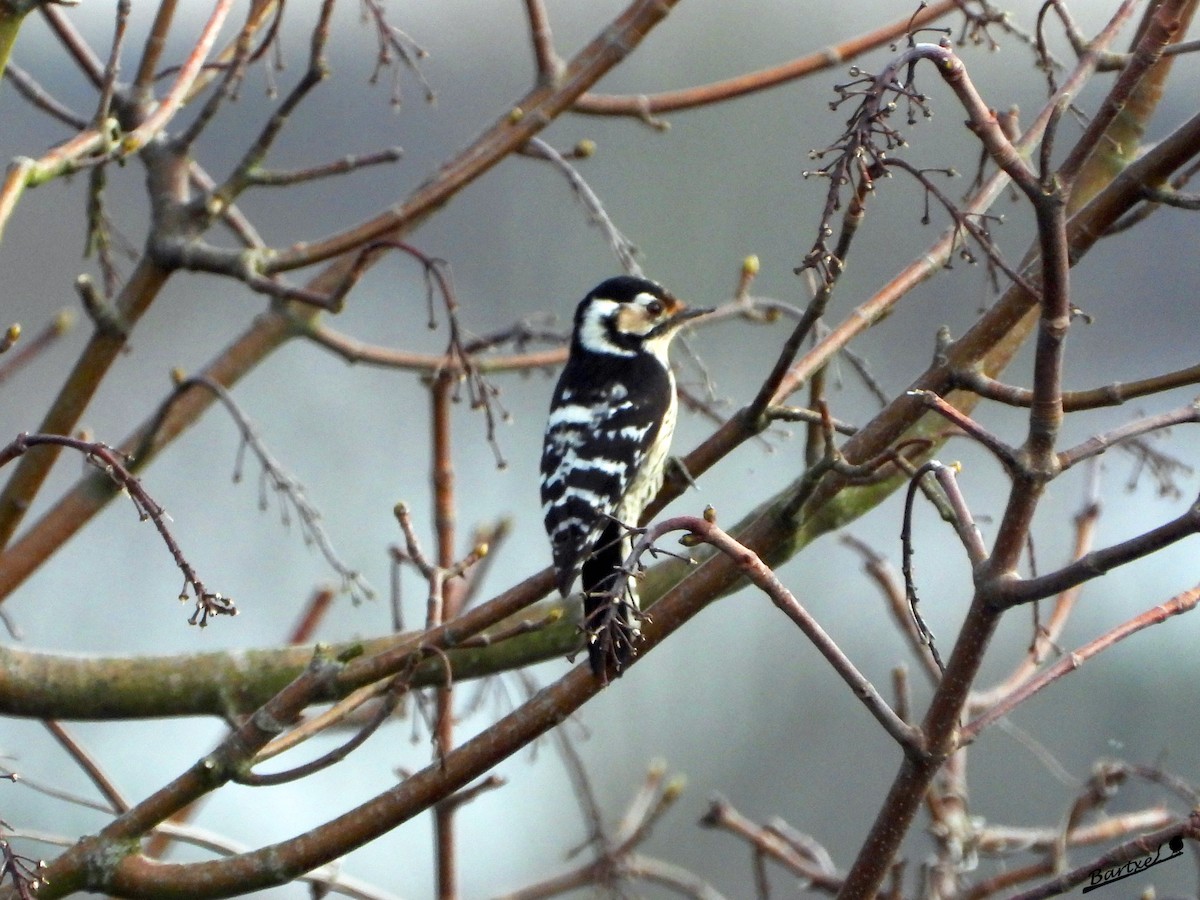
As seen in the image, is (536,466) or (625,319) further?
(536,466)

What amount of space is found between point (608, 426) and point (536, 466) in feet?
10.8

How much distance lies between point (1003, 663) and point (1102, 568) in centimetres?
507

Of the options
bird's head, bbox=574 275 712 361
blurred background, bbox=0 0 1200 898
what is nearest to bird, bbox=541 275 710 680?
bird's head, bbox=574 275 712 361

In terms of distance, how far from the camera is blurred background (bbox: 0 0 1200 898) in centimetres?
562

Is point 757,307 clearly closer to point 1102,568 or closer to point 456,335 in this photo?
point 456,335

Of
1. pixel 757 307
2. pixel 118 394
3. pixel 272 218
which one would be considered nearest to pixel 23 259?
pixel 118 394

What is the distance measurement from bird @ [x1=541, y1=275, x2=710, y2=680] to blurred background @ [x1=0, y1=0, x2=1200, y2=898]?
6.84 feet

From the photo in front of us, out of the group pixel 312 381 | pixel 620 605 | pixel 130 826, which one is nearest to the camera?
pixel 620 605

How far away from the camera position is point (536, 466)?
21.1ft

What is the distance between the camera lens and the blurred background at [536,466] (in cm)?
562

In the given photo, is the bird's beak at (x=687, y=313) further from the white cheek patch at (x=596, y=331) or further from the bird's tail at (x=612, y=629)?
the bird's tail at (x=612, y=629)

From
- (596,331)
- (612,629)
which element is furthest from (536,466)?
(612,629)

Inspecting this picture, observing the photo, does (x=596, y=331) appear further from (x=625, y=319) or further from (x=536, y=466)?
(x=536, y=466)

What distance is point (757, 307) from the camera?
2846mm
